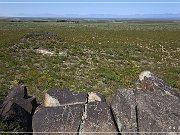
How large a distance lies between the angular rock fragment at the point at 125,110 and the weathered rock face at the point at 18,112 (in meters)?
3.21

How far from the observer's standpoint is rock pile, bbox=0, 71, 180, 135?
10.2m

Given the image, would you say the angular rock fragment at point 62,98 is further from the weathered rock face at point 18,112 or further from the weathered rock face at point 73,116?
the weathered rock face at point 18,112

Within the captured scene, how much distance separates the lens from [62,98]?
11.8m

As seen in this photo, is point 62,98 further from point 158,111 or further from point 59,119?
point 158,111

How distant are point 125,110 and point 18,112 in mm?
3894

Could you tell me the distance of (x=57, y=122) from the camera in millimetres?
10414

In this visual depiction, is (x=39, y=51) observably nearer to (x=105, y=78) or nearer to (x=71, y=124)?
(x=105, y=78)

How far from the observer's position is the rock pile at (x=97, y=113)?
33.4ft

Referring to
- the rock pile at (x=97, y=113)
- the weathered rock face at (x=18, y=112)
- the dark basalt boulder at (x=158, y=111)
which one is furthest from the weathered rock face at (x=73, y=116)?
the dark basalt boulder at (x=158, y=111)

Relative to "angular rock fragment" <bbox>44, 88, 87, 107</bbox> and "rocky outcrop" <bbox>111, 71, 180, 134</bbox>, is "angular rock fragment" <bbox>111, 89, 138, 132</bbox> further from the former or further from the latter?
"angular rock fragment" <bbox>44, 88, 87, 107</bbox>

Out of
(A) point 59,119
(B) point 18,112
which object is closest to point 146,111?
(A) point 59,119

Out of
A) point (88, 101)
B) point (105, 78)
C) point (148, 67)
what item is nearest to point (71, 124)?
point (88, 101)

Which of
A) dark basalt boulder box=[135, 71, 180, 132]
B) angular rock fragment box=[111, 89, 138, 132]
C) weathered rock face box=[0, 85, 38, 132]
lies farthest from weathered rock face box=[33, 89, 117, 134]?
dark basalt boulder box=[135, 71, 180, 132]

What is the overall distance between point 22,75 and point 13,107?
10.6 meters
